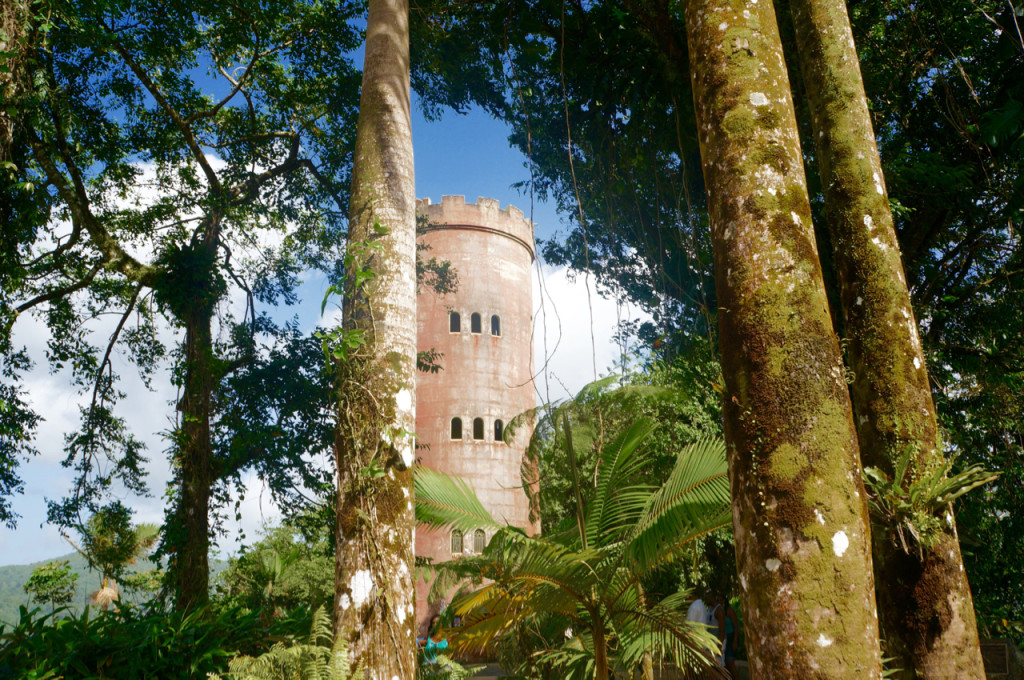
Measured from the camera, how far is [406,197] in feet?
12.8

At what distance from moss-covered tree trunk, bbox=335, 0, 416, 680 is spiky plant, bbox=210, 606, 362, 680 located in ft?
0.25

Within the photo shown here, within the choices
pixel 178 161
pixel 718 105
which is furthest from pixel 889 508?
pixel 178 161

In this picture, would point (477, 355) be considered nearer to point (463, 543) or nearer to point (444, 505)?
point (463, 543)

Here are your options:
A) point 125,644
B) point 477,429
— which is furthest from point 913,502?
point 477,429

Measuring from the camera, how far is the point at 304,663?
3.39 metres

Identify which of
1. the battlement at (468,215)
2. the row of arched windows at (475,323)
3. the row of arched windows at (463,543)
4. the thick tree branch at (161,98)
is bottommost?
the row of arched windows at (463,543)

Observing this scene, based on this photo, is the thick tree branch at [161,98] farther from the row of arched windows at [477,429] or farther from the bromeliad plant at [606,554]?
the row of arched windows at [477,429]

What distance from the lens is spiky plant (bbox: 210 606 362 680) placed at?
2967mm

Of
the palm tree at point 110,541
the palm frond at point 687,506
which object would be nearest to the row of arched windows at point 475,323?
the palm tree at point 110,541

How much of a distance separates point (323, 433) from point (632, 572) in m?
7.40

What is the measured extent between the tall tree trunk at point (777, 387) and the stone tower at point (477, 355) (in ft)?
62.1

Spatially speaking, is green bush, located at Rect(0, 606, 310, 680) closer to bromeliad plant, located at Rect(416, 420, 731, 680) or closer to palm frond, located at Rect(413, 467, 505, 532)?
palm frond, located at Rect(413, 467, 505, 532)

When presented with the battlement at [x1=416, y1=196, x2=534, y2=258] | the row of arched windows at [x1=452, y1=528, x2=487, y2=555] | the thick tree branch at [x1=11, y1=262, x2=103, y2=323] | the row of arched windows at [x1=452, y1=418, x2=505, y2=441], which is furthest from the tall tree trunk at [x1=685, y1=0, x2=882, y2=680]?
the battlement at [x1=416, y1=196, x2=534, y2=258]

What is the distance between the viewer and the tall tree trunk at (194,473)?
27.6 ft
